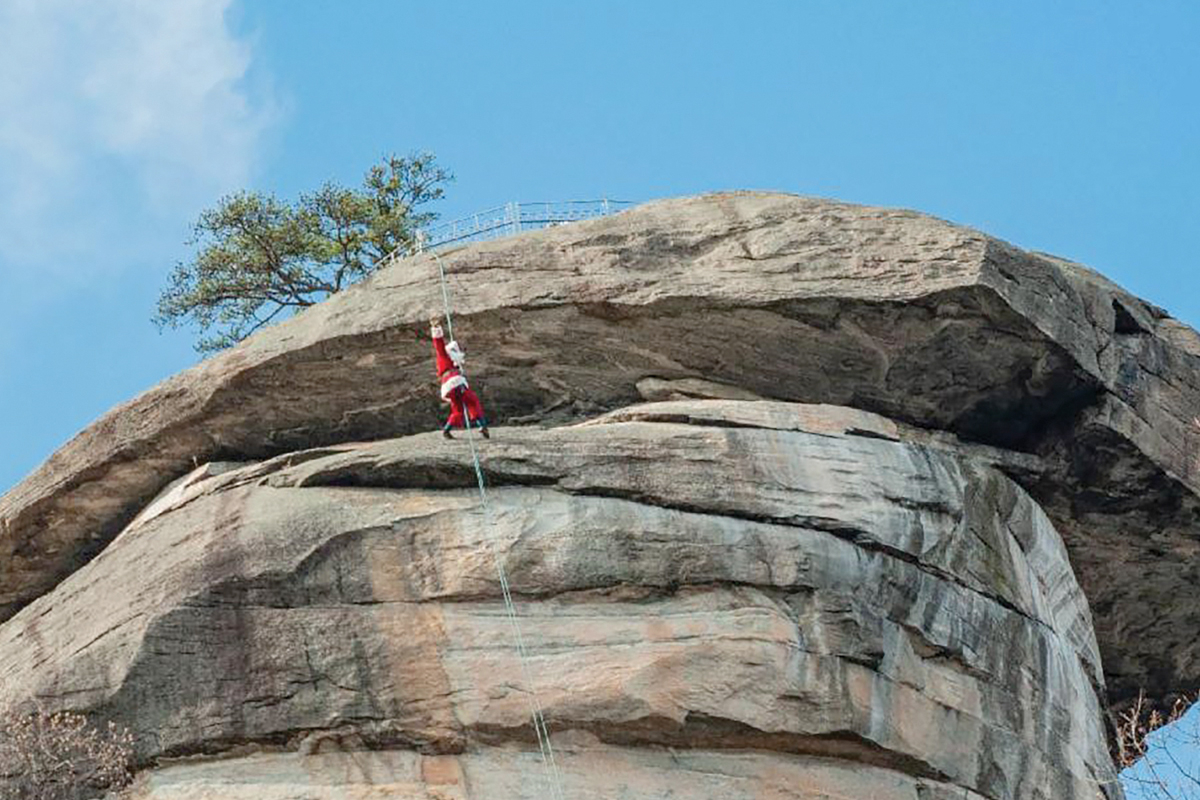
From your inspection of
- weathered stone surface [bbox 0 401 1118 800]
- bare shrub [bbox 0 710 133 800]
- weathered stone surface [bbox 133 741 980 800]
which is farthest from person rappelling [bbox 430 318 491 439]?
bare shrub [bbox 0 710 133 800]

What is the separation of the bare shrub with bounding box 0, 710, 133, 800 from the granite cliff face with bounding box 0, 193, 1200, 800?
0.30 meters

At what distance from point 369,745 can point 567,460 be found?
12.4ft

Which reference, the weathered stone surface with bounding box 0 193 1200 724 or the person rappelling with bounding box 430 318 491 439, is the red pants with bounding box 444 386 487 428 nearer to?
the person rappelling with bounding box 430 318 491 439

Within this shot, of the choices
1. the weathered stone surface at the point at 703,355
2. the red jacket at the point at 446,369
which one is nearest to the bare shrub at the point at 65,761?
the weathered stone surface at the point at 703,355

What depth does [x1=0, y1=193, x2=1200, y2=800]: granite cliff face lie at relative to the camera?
23.8 meters

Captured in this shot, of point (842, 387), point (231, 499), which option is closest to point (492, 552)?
point (231, 499)

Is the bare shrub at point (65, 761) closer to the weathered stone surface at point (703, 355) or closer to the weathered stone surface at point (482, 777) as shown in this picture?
the weathered stone surface at point (482, 777)

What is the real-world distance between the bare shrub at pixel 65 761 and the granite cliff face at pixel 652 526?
0.30 m

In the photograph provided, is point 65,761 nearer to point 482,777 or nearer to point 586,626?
point 482,777

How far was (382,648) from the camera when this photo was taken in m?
24.0

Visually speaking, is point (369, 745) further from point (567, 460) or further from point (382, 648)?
point (567, 460)

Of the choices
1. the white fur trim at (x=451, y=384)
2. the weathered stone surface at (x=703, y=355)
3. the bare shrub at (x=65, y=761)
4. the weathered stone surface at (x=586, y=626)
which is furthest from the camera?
the weathered stone surface at (x=703, y=355)

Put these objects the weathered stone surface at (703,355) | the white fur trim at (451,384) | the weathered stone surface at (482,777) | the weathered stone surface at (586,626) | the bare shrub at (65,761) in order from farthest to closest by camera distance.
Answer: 1. the weathered stone surface at (703,355)
2. the white fur trim at (451,384)
3. the bare shrub at (65,761)
4. the weathered stone surface at (586,626)
5. the weathered stone surface at (482,777)

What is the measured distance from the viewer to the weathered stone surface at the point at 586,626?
23609 mm
